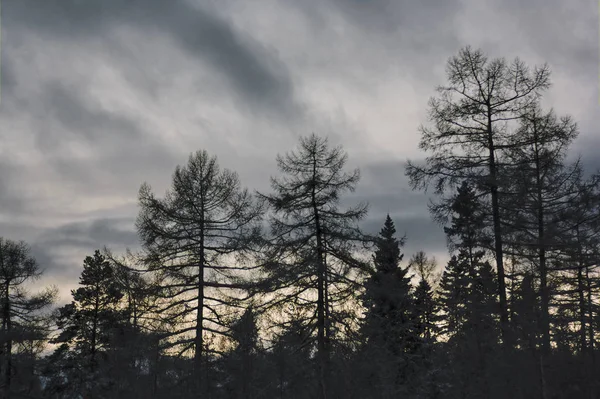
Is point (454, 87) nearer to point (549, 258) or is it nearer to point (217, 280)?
point (549, 258)

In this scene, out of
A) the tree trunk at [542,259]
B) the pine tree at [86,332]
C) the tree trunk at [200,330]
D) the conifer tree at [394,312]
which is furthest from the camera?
the pine tree at [86,332]

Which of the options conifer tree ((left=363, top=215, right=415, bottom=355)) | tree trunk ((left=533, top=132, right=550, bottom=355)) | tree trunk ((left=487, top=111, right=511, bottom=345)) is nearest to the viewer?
tree trunk ((left=487, top=111, right=511, bottom=345))

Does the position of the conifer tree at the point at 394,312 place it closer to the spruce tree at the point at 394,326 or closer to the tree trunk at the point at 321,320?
the spruce tree at the point at 394,326

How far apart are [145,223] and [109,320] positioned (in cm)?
1290

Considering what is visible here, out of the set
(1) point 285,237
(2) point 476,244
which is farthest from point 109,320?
(2) point 476,244

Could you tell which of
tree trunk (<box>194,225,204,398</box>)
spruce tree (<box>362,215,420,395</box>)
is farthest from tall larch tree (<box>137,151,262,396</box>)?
spruce tree (<box>362,215,420,395</box>)

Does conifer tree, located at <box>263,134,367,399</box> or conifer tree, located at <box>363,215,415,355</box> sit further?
conifer tree, located at <box>363,215,415,355</box>

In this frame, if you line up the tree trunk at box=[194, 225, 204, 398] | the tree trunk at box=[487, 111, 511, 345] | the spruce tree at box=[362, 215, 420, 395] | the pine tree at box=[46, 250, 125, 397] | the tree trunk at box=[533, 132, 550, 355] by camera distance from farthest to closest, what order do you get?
the pine tree at box=[46, 250, 125, 397], the spruce tree at box=[362, 215, 420, 395], the tree trunk at box=[194, 225, 204, 398], the tree trunk at box=[533, 132, 550, 355], the tree trunk at box=[487, 111, 511, 345]

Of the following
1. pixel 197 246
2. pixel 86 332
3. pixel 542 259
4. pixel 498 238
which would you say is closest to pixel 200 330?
pixel 197 246

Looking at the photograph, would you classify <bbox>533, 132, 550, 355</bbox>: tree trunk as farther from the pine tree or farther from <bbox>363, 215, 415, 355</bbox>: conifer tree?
the pine tree

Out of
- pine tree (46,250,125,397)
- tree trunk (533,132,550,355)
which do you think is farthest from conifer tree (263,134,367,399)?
pine tree (46,250,125,397)

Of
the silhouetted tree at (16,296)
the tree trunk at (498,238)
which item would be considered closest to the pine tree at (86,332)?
the silhouetted tree at (16,296)

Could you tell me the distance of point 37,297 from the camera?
3155 centimetres

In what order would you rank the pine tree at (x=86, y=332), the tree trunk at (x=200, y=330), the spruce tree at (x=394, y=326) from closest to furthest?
the tree trunk at (x=200, y=330), the spruce tree at (x=394, y=326), the pine tree at (x=86, y=332)
